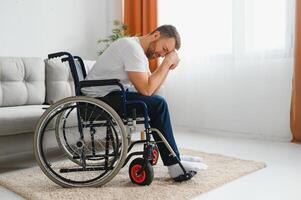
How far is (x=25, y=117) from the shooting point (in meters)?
2.00

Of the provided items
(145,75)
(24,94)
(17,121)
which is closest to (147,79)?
(145,75)

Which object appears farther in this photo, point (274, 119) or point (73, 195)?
point (274, 119)

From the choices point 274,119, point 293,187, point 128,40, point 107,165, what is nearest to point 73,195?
point 107,165

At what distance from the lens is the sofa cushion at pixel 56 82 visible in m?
2.71

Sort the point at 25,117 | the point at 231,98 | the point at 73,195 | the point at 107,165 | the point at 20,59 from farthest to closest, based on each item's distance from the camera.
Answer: the point at 231,98 → the point at 20,59 → the point at 25,117 → the point at 107,165 → the point at 73,195

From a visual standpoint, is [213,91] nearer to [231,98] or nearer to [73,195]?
[231,98]

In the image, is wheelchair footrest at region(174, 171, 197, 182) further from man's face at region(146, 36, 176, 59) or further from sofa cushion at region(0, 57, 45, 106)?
sofa cushion at region(0, 57, 45, 106)

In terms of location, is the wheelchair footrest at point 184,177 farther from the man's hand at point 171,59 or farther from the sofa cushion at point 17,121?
the sofa cushion at point 17,121

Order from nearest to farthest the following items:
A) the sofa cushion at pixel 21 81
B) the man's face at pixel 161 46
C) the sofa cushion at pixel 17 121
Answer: the man's face at pixel 161 46
the sofa cushion at pixel 17 121
the sofa cushion at pixel 21 81

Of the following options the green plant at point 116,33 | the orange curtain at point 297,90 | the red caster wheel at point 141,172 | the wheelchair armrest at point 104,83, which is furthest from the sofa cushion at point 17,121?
the orange curtain at point 297,90

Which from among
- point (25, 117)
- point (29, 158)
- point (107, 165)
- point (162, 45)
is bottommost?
point (29, 158)

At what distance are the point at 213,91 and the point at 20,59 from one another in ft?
5.81

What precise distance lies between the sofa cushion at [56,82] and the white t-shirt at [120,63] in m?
1.01

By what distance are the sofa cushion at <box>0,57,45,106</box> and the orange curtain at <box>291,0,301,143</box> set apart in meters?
2.02
